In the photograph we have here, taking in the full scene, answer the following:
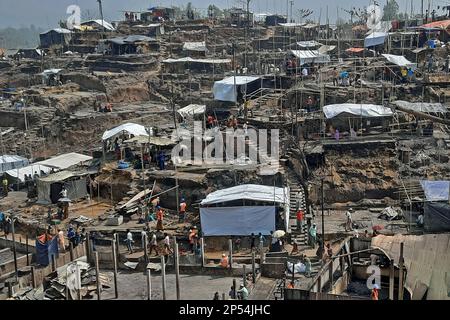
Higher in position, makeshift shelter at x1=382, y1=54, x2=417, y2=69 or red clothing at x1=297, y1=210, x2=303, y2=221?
makeshift shelter at x1=382, y1=54, x2=417, y2=69

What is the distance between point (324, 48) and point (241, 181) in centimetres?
2005

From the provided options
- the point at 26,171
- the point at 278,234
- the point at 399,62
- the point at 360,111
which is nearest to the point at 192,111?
the point at 26,171

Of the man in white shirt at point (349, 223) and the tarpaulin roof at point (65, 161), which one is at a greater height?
the tarpaulin roof at point (65, 161)

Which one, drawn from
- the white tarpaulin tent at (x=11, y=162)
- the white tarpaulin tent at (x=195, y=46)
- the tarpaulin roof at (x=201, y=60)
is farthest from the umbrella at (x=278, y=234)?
the white tarpaulin tent at (x=195, y=46)

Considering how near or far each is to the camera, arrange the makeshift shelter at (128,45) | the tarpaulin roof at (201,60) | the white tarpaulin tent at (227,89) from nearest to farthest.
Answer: the white tarpaulin tent at (227,89) → the tarpaulin roof at (201,60) → the makeshift shelter at (128,45)

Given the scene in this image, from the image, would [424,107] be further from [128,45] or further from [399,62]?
[128,45]

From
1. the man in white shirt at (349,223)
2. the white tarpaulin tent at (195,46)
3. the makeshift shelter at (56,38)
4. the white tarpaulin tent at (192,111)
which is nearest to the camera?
the man in white shirt at (349,223)

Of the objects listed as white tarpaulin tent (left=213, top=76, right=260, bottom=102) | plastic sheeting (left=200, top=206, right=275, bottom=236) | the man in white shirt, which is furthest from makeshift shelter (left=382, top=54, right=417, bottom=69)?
plastic sheeting (left=200, top=206, right=275, bottom=236)

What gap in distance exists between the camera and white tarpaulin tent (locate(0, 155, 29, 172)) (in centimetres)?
2661

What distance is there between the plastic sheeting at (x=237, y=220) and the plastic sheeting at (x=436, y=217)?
416 cm

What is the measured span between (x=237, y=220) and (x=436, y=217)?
5.43 m

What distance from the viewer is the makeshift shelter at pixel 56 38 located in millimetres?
48031

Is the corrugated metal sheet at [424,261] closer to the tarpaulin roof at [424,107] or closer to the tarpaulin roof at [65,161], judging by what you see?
the tarpaulin roof at [424,107]

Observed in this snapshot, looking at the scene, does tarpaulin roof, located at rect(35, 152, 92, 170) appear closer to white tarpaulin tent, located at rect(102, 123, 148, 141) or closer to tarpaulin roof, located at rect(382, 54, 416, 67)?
white tarpaulin tent, located at rect(102, 123, 148, 141)
